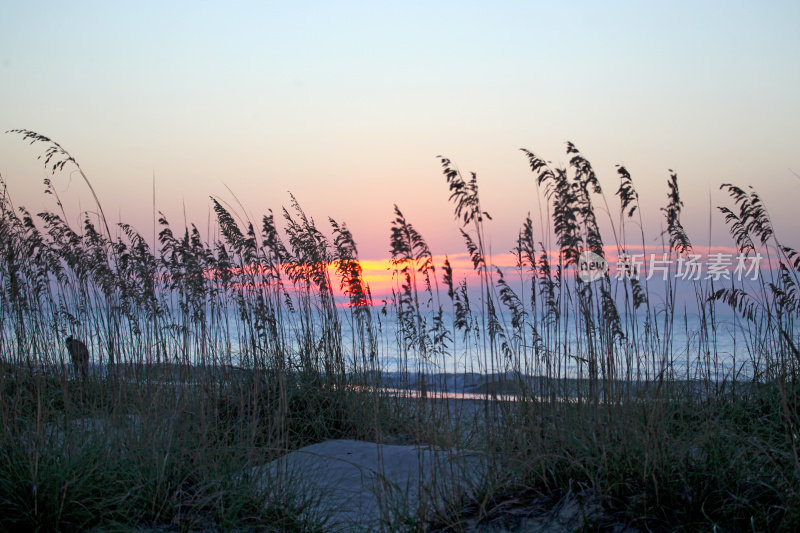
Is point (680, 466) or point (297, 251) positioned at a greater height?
point (297, 251)

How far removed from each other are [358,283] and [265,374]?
7.20 ft

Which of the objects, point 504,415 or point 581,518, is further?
point 504,415

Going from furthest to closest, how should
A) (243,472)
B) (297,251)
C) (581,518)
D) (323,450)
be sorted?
(297,251) → (323,450) → (243,472) → (581,518)

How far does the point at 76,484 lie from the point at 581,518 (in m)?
2.75

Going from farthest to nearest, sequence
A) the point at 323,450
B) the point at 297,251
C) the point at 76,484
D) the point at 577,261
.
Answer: the point at 297,251
the point at 323,450
the point at 577,261
the point at 76,484

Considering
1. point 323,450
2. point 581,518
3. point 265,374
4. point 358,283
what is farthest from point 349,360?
point 581,518

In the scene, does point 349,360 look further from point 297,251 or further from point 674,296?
point 674,296

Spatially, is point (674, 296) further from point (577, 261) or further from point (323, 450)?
point (323, 450)

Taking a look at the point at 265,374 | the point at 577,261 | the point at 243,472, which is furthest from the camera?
the point at 265,374

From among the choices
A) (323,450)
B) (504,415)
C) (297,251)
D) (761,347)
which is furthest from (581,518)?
(297,251)

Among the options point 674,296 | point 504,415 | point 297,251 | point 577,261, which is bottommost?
point 504,415

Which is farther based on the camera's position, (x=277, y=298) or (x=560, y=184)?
(x=277, y=298)

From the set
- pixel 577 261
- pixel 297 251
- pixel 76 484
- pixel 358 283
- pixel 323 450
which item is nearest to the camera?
pixel 76 484

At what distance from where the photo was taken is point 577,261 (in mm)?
4113
